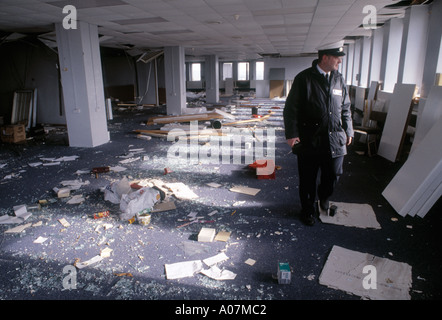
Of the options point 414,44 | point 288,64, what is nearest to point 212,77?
point 288,64

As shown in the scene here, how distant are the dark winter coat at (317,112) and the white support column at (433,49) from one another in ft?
13.3

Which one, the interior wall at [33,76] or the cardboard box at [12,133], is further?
the interior wall at [33,76]

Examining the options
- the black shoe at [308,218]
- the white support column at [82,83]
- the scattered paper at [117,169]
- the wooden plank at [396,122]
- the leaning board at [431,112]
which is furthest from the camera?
the white support column at [82,83]

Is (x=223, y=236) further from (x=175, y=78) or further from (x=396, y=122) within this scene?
(x=175, y=78)

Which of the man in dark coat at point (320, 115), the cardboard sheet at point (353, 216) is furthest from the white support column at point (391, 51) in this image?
the man in dark coat at point (320, 115)

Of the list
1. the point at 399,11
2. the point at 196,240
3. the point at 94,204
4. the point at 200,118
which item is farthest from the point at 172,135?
the point at 399,11

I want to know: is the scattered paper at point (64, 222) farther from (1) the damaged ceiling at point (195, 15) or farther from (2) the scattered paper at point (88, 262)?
(1) the damaged ceiling at point (195, 15)

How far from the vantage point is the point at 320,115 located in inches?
108

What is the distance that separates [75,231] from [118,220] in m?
0.43

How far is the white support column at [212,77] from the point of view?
16.8m

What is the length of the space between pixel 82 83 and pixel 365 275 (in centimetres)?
660

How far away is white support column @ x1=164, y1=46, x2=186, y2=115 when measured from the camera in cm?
1157

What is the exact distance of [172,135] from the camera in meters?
7.40
